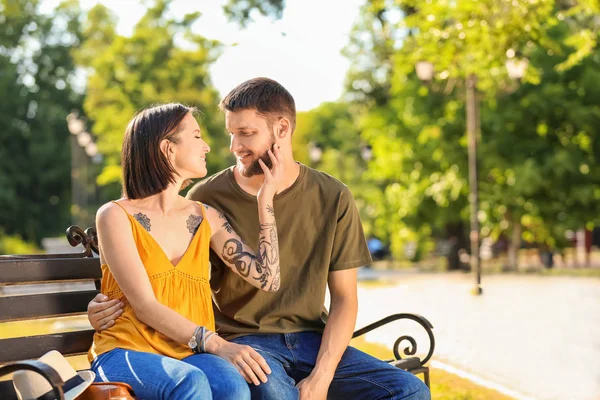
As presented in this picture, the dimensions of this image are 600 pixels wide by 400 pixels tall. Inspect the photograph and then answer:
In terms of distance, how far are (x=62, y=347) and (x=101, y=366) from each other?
0.62 metres

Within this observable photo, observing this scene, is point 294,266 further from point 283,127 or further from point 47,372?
point 47,372

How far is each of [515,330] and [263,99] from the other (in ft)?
29.3

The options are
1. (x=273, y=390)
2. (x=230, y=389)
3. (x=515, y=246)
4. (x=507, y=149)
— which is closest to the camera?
(x=230, y=389)

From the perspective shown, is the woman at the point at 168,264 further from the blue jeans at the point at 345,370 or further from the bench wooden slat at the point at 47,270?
the bench wooden slat at the point at 47,270

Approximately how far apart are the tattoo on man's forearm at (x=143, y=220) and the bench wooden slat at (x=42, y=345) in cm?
63

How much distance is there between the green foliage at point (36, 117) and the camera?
50.1m

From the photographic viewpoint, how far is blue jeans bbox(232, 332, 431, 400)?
409cm

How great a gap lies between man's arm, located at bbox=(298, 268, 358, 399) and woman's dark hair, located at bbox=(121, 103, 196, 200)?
882 millimetres

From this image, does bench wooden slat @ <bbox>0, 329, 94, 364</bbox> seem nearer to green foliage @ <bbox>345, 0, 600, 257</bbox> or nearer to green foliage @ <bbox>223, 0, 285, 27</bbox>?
green foliage @ <bbox>223, 0, 285, 27</bbox>

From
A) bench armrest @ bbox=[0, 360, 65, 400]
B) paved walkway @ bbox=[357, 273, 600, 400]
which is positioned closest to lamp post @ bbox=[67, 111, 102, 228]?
paved walkway @ bbox=[357, 273, 600, 400]

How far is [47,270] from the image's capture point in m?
4.21

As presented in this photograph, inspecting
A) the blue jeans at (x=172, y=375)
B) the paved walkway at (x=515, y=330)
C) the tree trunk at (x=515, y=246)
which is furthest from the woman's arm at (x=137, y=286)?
the tree trunk at (x=515, y=246)

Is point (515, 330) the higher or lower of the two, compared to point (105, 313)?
lower

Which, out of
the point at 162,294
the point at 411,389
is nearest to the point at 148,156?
the point at 162,294
